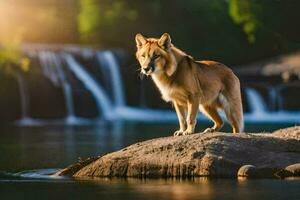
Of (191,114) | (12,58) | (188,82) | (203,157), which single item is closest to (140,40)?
(188,82)

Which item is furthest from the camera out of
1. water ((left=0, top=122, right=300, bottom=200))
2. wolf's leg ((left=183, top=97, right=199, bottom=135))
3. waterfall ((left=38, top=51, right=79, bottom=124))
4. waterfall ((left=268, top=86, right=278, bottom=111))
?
waterfall ((left=268, top=86, right=278, bottom=111))

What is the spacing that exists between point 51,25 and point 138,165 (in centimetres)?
6456

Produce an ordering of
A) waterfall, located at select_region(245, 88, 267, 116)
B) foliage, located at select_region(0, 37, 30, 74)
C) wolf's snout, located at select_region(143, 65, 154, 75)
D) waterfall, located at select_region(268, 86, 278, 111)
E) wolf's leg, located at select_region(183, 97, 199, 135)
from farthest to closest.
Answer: foliage, located at select_region(0, 37, 30, 74), waterfall, located at select_region(268, 86, 278, 111), waterfall, located at select_region(245, 88, 267, 116), wolf's leg, located at select_region(183, 97, 199, 135), wolf's snout, located at select_region(143, 65, 154, 75)

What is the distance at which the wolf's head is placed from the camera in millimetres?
21797

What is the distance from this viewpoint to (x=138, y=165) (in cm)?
2156

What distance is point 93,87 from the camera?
221 feet

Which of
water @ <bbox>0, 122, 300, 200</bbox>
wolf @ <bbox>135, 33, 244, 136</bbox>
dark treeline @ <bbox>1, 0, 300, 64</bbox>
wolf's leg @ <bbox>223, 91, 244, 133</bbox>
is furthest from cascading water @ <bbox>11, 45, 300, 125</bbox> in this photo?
wolf @ <bbox>135, 33, 244, 136</bbox>

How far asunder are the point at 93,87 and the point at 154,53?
4568 cm

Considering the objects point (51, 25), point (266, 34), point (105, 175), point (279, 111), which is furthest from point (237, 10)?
point (105, 175)

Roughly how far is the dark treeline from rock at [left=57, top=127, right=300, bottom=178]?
56.6 metres

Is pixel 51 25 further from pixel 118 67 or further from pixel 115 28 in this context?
pixel 118 67

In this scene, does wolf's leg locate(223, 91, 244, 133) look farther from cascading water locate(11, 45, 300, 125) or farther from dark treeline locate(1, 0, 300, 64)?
dark treeline locate(1, 0, 300, 64)

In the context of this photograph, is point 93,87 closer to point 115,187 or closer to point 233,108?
point 233,108

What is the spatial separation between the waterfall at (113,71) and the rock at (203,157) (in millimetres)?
46128
